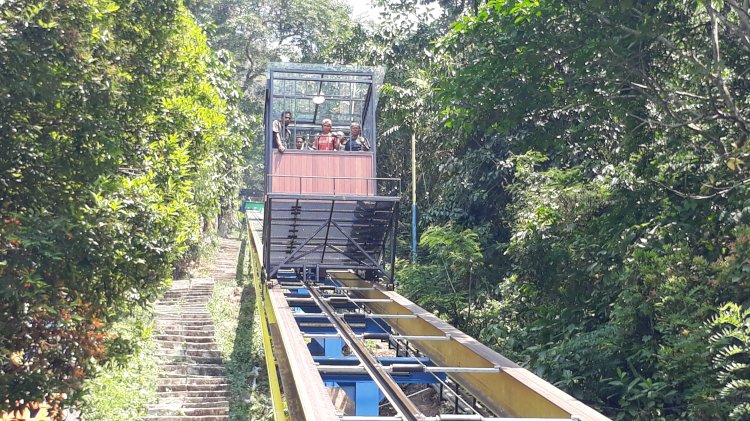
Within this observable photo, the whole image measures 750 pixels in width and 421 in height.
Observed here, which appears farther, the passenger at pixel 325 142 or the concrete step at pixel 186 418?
the concrete step at pixel 186 418

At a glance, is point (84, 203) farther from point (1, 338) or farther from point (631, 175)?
point (631, 175)

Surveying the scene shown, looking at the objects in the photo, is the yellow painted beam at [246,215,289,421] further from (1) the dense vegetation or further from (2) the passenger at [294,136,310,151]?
(1) the dense vegetation

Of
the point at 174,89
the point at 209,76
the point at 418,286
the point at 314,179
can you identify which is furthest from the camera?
the point at 418,286

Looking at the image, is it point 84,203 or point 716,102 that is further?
point 716,102

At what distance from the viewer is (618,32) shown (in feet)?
28.9

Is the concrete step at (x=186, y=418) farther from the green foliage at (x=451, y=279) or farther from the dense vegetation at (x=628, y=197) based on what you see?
the dense vegetation at (x=628, y=197)

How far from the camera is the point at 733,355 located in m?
7.24

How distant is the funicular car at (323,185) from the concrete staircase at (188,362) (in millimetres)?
3348

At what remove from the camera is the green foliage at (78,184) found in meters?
6.57

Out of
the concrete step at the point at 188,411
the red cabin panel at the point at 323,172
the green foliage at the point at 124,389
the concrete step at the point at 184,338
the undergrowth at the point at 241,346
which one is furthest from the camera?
the concrete step at the point at 184,338

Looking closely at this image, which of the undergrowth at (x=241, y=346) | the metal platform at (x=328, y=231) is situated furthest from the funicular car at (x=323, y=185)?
the undergrowth at (x=241, y=346)

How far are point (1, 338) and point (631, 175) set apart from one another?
7.06 m

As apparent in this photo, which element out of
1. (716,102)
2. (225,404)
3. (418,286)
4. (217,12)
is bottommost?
(225,404)

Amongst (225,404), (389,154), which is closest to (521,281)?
(225,404)
